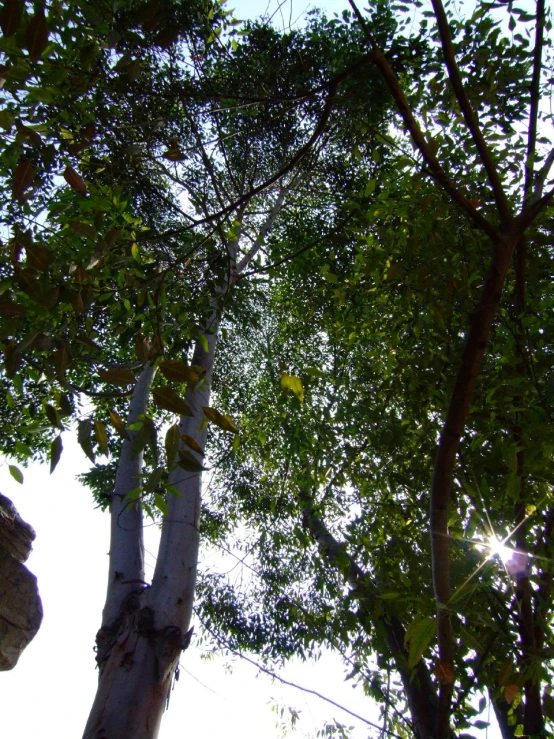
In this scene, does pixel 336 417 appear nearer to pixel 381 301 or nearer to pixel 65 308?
pixel 381 301

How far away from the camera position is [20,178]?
1.22m

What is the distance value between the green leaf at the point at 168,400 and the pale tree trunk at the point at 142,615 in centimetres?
51

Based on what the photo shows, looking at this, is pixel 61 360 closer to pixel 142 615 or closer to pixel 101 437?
pixel 101 437

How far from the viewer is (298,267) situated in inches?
183

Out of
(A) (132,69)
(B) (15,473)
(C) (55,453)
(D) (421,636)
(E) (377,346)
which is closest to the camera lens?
(D) (421,636)

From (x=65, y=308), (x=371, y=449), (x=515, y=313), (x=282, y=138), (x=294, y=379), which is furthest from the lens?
(x=282, y=138)

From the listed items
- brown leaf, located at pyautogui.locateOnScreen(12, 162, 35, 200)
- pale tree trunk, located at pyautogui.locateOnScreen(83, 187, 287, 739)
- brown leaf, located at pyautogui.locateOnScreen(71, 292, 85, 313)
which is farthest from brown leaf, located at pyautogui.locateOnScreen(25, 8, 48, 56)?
pale tree trunk, located at pyautogui.locateOnScreen(83, 187, 287, 739)

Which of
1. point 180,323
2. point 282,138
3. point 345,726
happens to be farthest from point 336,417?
point 282,138

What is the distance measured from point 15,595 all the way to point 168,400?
1.99 meters

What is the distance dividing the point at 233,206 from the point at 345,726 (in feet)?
11.0

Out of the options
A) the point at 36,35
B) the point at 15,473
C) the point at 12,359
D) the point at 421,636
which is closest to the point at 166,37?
the point at 36,35

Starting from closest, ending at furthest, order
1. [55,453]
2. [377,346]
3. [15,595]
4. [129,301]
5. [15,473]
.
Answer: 1. [55,453]
2. [15,473]
3. [129,301]
4. [15,595]
5. [377,346]

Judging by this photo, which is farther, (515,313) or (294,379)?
(515,313)

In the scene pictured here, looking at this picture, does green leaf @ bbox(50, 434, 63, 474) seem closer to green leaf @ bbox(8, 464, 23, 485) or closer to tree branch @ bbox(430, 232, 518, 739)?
green leaf @ bbox(8, 464, 23, 485)
